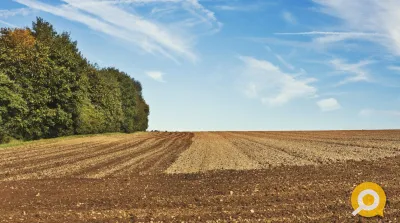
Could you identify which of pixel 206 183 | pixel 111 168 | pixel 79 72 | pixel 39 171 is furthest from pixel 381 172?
pixel 79 72

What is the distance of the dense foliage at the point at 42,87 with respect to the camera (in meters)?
39.6

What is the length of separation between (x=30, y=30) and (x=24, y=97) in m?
13.4

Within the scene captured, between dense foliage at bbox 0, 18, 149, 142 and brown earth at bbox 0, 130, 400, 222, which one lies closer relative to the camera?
brown earth at bbox 0, 130, 400, 222

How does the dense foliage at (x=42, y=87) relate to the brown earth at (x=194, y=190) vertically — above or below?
above

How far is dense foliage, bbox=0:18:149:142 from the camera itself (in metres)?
39.6

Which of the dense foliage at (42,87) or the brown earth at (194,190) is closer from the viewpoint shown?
the brown earth at (194,190)

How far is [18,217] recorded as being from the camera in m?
11.5

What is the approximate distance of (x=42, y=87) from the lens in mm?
43281

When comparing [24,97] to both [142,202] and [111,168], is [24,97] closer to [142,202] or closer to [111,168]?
[111,168]

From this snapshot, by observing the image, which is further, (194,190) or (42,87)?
(42,87)

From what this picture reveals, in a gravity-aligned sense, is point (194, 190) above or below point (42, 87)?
below

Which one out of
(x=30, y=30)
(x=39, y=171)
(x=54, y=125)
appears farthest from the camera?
(x=30, y=30)

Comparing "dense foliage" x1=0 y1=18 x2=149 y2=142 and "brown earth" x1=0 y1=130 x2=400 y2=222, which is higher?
"dense foliage" x1=0 y1=18 x2=149 y2=142

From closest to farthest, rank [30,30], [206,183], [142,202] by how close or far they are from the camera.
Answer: [142,202], [206,183], [30,30]
